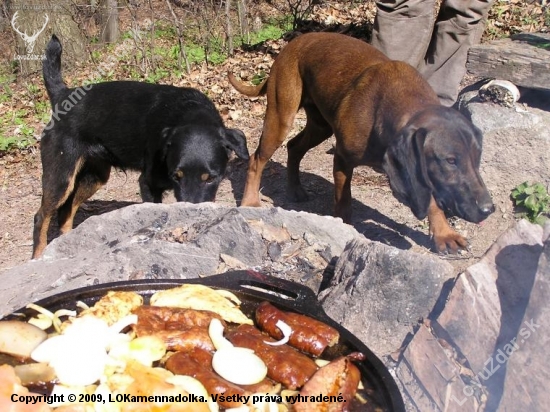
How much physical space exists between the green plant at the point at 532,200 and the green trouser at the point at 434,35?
5.23 feet

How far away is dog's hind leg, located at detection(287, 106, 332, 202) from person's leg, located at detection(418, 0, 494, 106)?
4.32ft

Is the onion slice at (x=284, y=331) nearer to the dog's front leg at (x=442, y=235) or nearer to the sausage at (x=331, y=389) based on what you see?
the sausage at (x=331, y=389)

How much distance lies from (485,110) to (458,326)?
10.8 feet

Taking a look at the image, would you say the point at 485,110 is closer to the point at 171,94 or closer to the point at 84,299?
the point at 171,94

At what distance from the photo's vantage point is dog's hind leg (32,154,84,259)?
18.3ft

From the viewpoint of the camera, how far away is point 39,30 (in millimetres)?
11039

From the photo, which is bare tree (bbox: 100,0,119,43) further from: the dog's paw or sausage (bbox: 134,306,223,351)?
sausage (bbox: 134,306,223,351)

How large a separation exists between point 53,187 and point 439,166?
3239 millimetres

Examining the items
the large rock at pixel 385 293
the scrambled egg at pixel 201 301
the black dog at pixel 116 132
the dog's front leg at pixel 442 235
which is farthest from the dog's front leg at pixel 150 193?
the scrambled egg at pixel 201 301

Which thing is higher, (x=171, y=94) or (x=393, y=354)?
(x=171, y=94)

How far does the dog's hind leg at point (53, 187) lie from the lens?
5.57 m

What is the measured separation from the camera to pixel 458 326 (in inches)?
117

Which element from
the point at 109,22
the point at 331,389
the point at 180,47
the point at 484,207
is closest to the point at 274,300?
the point at 331,389

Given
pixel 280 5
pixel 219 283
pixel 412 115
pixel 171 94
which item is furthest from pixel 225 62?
pixel 219 283
